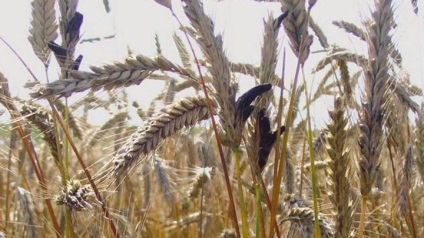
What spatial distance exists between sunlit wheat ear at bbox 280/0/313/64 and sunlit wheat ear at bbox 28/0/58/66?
0.67 meters

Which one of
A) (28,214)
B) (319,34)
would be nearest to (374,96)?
(319,34)

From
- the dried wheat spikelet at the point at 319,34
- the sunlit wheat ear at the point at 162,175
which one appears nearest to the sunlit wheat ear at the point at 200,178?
the sunlit wheat ear at the point at 162,175

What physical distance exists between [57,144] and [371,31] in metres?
0.87

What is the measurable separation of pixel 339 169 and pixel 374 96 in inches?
7.3

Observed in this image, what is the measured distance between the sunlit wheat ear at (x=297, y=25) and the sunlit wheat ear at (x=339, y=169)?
0.15 m

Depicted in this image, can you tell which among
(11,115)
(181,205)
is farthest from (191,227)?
(11,115)

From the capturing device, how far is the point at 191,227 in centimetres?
345

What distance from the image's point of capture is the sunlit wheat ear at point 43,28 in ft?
6.02

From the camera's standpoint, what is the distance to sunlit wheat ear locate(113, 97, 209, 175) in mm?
1459

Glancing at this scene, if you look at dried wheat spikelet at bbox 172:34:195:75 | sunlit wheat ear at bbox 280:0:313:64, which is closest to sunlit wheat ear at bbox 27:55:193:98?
sunlit wheat ear at bbox 280:0:313:64

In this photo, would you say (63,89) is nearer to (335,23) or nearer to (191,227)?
(335,23)

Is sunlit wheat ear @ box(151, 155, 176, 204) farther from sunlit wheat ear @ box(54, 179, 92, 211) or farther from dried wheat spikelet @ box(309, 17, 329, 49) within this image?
sunlit wheat ear @ box(54, 179, 92, 211)

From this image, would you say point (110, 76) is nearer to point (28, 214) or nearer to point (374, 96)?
point (374, 96)

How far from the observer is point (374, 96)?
4.78ft
